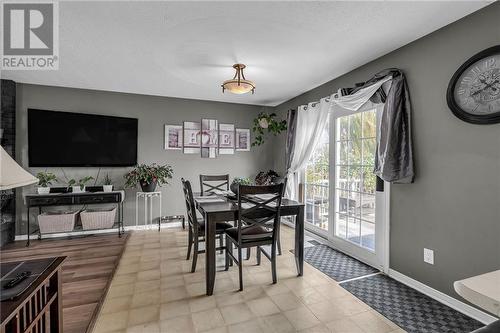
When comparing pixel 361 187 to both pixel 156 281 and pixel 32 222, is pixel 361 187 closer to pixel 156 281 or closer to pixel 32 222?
pixel 156 281

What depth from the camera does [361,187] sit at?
299cm

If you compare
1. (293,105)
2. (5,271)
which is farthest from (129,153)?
(5,271)

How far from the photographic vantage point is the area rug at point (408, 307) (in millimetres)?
1795

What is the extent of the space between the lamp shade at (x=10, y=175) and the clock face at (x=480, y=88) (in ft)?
9.39

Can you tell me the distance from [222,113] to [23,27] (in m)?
3.02

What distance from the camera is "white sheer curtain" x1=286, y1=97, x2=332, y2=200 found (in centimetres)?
354

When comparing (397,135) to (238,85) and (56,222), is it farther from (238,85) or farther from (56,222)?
(56,222)

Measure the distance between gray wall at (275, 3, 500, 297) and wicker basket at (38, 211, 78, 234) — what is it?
13.8ft

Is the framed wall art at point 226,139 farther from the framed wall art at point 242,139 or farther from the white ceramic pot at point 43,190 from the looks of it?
the white ceramic pot at point 43,190

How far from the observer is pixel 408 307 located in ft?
6.63

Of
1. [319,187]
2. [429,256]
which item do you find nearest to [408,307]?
[429,256]

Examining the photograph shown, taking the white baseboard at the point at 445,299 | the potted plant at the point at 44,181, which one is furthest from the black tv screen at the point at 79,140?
the white baseboard at the point at 445,299

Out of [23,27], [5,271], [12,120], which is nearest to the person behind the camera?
[5,271]

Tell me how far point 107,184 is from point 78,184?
40 cm
